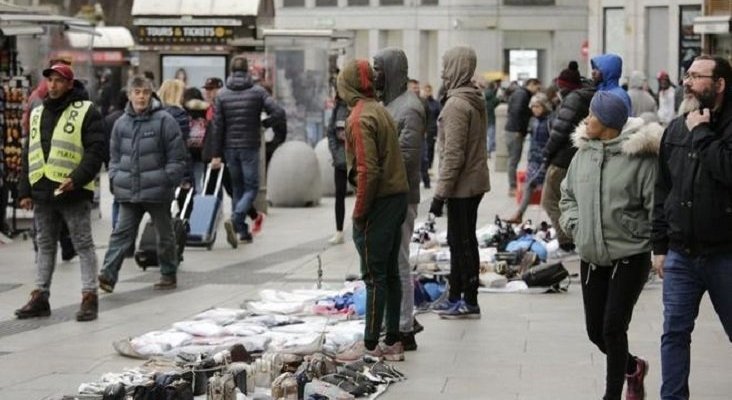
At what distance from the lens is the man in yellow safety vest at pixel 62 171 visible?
13453 mm

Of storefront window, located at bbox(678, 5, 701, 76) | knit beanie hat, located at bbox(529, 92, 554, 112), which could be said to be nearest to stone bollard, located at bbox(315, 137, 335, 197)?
knit beanie hat, located at bbox(529, 92, 554, 112)

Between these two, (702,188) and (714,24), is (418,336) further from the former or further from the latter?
(714,24)

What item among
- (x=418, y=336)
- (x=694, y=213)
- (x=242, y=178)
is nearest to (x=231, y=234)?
(x=242, y=178)

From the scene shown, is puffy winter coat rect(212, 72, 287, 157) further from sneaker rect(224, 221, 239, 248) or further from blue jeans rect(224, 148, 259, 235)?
sneaker rect(224, 221, 239, 248)

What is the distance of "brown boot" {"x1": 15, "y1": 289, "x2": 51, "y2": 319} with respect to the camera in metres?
13.6

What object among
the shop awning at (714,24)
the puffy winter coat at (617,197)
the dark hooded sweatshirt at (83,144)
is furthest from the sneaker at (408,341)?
the shop awning at (714,24)

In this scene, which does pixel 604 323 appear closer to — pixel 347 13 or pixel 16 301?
pixel 16 301

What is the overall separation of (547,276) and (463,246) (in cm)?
225

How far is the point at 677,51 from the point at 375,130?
35.3 meters

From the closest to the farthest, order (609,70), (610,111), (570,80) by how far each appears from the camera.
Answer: (610,111) < (609,70) < (570,80)

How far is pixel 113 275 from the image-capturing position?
1516cm

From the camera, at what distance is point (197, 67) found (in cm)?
2994

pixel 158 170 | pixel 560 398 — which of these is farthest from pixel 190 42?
pixel 560 398

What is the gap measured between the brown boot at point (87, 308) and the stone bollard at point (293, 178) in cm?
1136
